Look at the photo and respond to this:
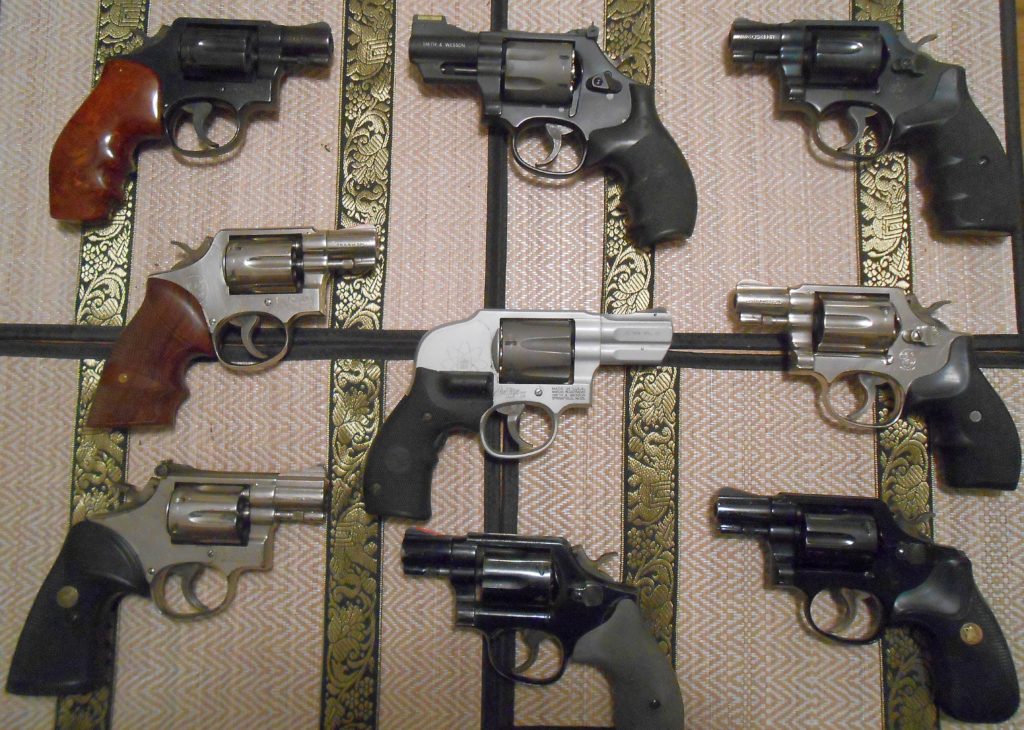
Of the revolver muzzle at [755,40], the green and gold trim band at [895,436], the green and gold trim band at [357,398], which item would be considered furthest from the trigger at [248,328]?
the green and gold trim band at [895,436]

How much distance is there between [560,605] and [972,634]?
72 centimetres

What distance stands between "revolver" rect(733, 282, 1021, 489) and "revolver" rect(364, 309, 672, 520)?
26cm

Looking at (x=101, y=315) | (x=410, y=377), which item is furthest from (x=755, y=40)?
(x=101, y=315)

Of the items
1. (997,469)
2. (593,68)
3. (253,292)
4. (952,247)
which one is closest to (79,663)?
(253,292)

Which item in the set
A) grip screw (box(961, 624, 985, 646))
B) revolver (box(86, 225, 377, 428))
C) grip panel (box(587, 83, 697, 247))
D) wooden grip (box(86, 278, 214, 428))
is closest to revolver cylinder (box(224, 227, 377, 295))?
revolver (box(86, 225, 377, 428))

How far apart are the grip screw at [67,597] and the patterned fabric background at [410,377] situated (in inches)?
4.5

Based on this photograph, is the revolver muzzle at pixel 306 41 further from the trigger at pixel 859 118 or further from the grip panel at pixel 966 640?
the grip panel at pixel 966 640

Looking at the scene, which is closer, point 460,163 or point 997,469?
point 997,469

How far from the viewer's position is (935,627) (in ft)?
3.77

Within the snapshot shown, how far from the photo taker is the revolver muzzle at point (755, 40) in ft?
4.31

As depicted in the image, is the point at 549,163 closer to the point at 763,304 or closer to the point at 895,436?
the point at 763,304

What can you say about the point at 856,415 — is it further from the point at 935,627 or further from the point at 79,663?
the point at 79,663

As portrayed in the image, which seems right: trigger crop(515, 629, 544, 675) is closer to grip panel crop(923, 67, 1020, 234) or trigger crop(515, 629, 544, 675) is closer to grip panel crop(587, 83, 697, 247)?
grip panel crop(587, 83, 697, 247)

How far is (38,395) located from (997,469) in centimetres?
184
